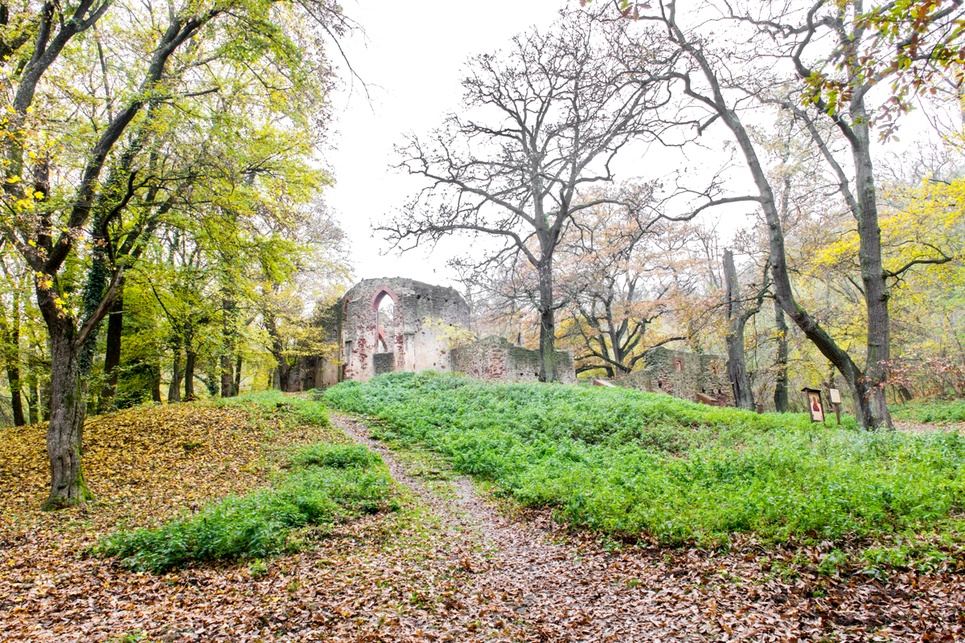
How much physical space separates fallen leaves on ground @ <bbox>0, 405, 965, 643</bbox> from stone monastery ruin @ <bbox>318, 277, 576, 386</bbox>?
1609 centimetres

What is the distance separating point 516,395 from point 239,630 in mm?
9809

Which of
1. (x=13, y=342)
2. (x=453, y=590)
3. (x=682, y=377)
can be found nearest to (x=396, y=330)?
(x=682, y=377)

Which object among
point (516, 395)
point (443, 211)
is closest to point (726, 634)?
A: point (516, 395)

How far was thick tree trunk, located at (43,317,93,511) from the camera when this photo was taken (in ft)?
19.5

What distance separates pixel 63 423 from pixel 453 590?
5.45 m

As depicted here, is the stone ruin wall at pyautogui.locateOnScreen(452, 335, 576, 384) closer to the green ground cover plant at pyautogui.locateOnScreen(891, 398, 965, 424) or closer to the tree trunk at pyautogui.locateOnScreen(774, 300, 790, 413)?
the tree trunk at pyautogui.locateOnScreen(774, 300, 790, 413)

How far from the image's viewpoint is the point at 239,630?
3.25 metres

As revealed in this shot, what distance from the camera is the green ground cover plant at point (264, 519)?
4.39 m

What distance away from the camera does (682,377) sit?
19625mm

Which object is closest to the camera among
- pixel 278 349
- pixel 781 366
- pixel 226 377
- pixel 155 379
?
pixel 155 379

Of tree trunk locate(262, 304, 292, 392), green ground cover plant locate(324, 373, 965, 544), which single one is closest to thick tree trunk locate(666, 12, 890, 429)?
green ground cover plant locate(324, 373, 965, 544)

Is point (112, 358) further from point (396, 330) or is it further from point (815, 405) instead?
point (815, 405)

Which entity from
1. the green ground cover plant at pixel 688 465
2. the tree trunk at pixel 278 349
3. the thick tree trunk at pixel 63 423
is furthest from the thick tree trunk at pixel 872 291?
the tree trunk at pixel 278 349

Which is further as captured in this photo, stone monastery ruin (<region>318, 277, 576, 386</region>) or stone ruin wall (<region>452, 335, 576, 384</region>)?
stone monastery ruin (<region>318, 277, 576, 386</region>)
